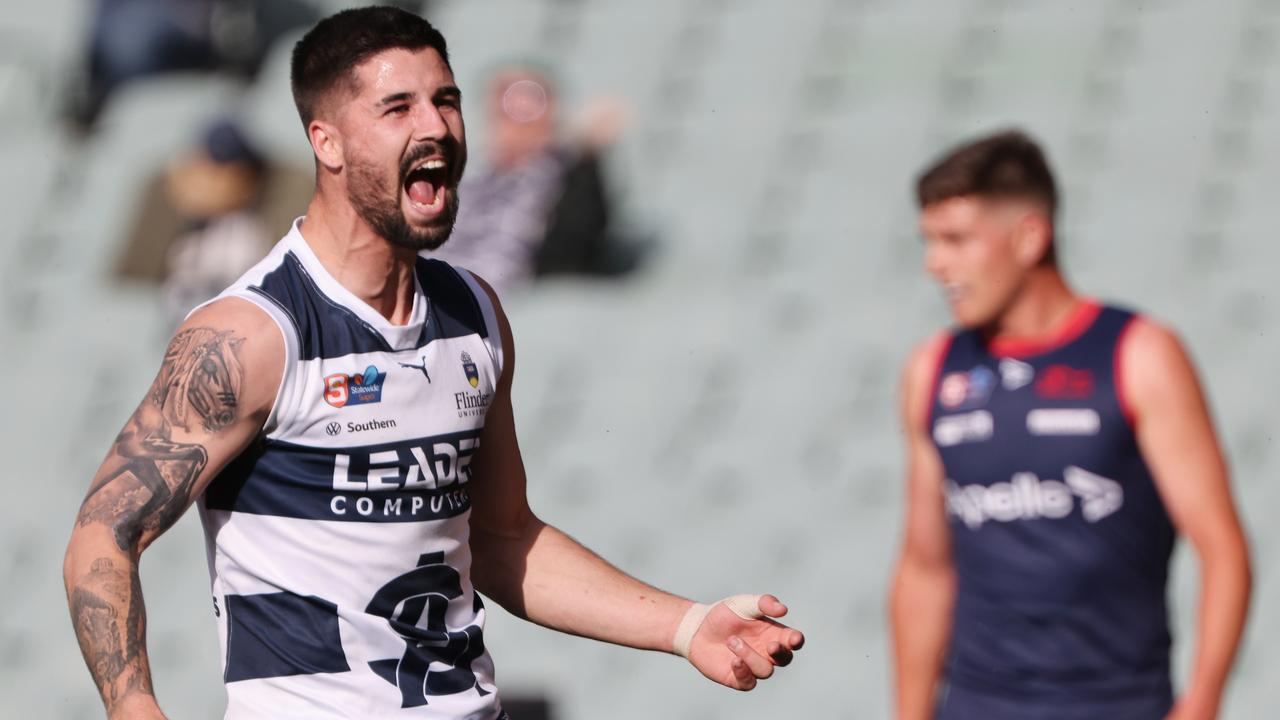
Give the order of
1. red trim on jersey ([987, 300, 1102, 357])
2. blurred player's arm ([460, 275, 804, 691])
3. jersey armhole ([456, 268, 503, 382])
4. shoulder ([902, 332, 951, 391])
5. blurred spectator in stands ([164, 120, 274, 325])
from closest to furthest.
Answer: blurred player's arm ([460, 275, 804, 691])
jersey armhole ([456, 268, 503, 382])
red trim on jersey ([987, 300, 1102, 357])
shoulder ([902, 332, 951, 391])
blurred spectator in stands ([164, 120, 274, 325])

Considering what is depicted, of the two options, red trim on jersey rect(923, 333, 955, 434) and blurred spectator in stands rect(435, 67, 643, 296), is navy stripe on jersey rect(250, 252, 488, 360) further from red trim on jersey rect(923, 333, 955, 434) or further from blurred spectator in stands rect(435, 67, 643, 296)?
blurred spectator in stands rect(435, 67, 643, 296)

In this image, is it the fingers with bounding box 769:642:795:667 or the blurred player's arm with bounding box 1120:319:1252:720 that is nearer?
the fingers with bounding box 769:642:795:667

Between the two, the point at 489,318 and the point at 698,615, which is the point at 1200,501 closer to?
the point at 698,615

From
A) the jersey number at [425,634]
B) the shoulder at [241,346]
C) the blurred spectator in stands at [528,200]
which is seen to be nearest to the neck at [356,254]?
the shoulder at [241,346]

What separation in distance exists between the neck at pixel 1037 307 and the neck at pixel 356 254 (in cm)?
181

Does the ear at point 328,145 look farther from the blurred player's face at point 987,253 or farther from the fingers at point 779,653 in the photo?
the blurred player's face at point 987,253

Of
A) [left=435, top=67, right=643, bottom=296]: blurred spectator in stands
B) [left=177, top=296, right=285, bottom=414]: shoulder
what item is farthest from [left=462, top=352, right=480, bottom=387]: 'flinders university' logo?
[left=435, top=67, right=643, bottom=296]: blurred spectator in stands

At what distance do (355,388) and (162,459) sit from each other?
0.35m

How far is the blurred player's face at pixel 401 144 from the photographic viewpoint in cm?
298

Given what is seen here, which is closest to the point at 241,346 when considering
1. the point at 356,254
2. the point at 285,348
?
the point at 285,348

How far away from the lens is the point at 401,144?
297cm

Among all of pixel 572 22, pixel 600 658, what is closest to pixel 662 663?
pixel 600 658

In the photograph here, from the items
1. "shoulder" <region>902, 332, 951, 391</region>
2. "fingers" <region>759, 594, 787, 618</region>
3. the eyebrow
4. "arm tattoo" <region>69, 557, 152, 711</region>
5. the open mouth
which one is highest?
the eyebrow

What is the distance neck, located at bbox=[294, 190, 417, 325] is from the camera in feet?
9.91
